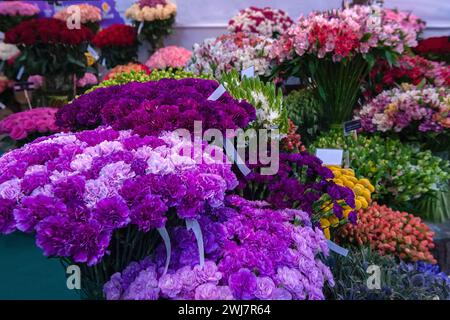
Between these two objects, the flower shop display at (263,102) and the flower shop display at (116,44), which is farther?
the flower shop display at (116,44)

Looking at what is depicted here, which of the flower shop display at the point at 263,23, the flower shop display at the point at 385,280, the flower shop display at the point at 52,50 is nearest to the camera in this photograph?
the flower shop display at the point at 385,280

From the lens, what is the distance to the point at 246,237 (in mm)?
1569

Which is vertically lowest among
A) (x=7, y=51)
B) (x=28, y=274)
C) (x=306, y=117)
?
(x=28, y=274)

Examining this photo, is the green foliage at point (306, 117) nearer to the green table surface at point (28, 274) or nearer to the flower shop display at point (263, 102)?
the flower shop display at point (263, 102)

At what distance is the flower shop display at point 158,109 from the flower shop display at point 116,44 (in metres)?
3.63

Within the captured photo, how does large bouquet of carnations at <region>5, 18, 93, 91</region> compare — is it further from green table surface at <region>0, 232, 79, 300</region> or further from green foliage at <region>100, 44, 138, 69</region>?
green table surface at <region>0, 232, 79, 300</region>

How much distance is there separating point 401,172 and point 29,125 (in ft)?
8.18

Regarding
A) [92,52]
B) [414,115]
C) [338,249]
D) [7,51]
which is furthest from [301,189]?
[7,51]

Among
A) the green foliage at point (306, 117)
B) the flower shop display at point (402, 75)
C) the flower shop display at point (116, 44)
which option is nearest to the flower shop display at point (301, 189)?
the green foliage at point (306, 117)

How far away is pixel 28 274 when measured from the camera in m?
2.86

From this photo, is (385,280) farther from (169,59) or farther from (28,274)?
(169,59)

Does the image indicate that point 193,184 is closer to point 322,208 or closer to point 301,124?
point 322,208

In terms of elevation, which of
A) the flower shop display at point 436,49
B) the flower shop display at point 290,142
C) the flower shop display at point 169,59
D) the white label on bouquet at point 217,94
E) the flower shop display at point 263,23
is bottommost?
the flower shop display at point 290,142

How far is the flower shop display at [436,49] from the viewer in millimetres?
4387
